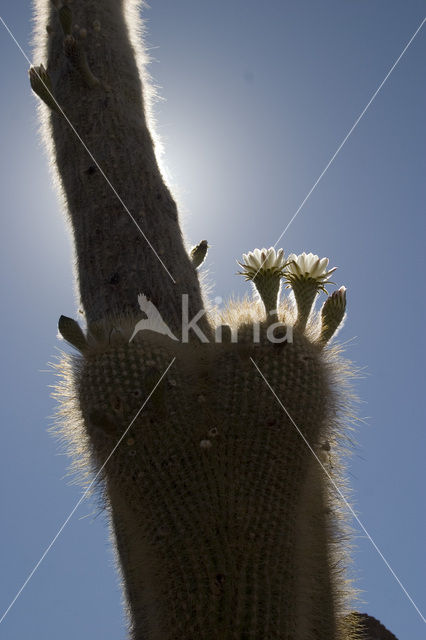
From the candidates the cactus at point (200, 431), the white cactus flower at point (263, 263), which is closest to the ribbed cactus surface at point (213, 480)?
the cactus at point (200, 431)

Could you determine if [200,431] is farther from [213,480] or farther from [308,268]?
[308,268]

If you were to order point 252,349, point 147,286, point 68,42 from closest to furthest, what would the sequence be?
1. point 252,349
2. point 147,286
3. point 68,42

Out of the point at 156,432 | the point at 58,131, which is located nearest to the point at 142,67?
the point at 58,131

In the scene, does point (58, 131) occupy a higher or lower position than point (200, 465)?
higher

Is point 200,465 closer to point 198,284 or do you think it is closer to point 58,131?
point 198,284

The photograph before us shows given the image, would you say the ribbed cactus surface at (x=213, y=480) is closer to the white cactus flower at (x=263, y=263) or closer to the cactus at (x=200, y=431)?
the cactus at (x=200, y=431)
